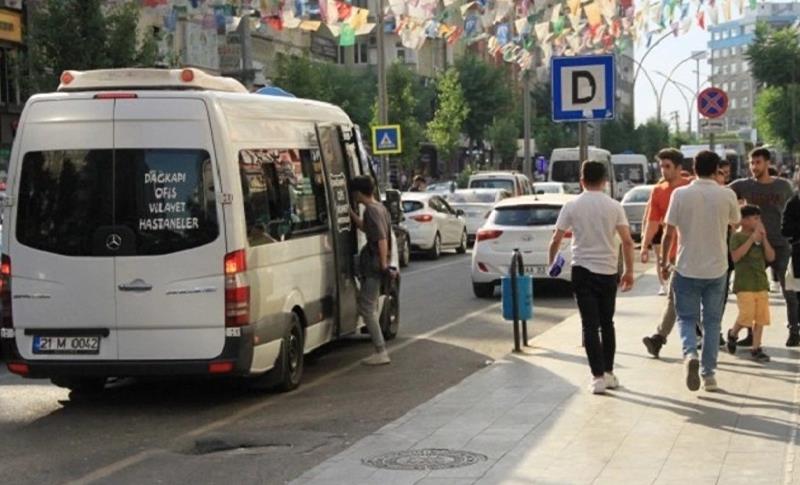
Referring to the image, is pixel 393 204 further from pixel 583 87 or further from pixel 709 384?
pixel 709 384

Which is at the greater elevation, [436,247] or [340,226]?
[340,226]

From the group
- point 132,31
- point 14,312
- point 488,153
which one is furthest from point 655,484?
point 488,153

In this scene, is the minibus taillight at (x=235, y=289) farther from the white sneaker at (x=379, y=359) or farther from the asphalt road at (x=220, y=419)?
the white sneaker at (x=379, y=359)

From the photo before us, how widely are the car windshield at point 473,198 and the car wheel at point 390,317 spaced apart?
21049 mm

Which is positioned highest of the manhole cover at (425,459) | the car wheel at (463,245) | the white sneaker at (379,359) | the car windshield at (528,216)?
the car windshield at (528,216)

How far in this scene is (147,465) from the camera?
905 cm

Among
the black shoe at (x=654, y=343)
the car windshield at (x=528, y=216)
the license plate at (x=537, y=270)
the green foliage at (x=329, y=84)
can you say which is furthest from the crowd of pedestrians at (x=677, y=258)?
the green foliage at (x=329, y=84)

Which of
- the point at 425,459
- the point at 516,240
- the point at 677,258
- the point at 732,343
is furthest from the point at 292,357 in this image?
the point at 516,240

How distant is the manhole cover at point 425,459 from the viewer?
27.6ft

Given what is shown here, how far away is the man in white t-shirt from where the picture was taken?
11.1 metres

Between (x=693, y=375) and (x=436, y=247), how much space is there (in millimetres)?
21188

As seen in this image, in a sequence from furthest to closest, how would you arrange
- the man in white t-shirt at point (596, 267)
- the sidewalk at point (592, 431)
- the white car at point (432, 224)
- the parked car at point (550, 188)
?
the parked car at point (550, 188) → the white car at point (432, 224) → the man in white t-shirt at point (596, 267) → the sidewalk at point (592, 431)

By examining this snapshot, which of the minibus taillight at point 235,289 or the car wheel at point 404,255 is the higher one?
the minibus taillight at point 235,289

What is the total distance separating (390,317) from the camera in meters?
15.7
